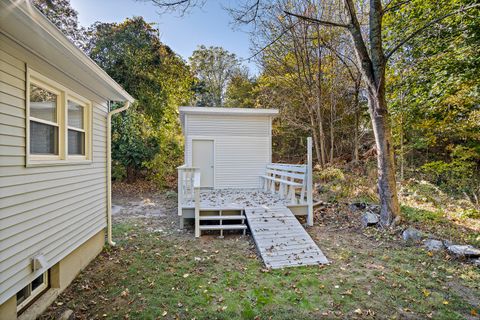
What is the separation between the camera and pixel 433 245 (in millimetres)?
4316

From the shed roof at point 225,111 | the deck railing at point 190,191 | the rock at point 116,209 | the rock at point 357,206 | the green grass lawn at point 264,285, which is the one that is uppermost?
the shed roof at point 225,111

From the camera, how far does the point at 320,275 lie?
11.9ft

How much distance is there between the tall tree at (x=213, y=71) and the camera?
20.3 meters

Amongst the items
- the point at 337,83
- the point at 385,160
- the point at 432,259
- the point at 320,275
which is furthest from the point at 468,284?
the point at 337,83

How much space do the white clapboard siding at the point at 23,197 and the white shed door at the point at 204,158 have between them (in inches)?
228

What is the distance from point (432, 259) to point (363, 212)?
7.94ft

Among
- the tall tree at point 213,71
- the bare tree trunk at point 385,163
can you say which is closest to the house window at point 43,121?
the bare tree trunk at point 385,163

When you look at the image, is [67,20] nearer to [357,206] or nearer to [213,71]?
[213,71]

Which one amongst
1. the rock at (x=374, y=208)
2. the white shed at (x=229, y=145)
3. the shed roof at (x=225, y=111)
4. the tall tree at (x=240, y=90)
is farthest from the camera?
the tall tree at (x=240, y=90)

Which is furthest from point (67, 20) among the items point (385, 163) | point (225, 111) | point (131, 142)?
point (385, 163)

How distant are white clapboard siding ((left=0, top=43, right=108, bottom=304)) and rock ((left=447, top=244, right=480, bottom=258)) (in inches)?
225

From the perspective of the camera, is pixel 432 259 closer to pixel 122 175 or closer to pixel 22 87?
pixel 22 87

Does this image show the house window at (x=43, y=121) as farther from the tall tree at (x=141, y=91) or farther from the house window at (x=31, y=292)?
the tall tree at (x=141, y=91)

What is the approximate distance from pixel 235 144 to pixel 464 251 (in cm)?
696
